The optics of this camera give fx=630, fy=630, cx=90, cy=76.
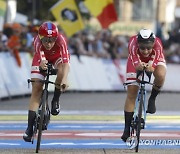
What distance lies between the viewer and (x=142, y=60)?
9336 millimetres

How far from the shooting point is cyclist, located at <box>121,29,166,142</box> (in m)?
9.02

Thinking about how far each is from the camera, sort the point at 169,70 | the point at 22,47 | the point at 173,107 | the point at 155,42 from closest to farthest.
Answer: the point at 155,42
the point at 173,107
the point at 22,47
the point at 169,70

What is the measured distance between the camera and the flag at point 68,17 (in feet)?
66.8

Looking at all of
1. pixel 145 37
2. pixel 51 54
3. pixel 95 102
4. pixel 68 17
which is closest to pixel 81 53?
pixel 68 17

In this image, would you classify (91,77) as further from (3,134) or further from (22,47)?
(3,134)

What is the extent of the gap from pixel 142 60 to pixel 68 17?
1143 cm

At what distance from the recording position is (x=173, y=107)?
16125 mm

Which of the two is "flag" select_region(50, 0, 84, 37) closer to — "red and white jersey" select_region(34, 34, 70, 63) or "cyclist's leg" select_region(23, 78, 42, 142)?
"red and white jersey" select_region(34, 34, 70, 63)

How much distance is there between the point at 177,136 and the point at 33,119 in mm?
2829

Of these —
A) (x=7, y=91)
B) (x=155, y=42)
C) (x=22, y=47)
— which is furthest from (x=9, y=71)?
(x=155, y=42)

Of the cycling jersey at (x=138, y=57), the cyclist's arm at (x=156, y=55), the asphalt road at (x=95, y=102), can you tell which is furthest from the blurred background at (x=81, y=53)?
the cyclist's arm at (x=156, y=55)

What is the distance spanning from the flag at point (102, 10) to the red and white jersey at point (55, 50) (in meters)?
11.3

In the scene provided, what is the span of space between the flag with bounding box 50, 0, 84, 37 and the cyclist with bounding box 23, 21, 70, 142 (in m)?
11.0

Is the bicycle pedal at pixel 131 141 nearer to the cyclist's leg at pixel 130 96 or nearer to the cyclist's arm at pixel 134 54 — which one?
the cyclist's leg at pixel 130 96
